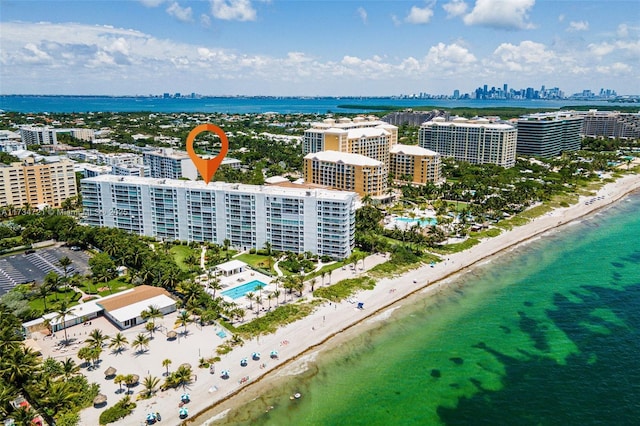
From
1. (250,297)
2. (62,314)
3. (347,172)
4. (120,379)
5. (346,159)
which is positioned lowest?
(120,379)

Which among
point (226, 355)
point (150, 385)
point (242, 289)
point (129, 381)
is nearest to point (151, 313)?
point (226, 355)

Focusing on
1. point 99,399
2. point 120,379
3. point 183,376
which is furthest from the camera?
point 183,376

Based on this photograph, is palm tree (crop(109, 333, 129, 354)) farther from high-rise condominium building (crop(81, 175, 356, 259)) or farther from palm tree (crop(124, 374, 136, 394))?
high-rise condominium building (crop(81, 175, 356, 259))

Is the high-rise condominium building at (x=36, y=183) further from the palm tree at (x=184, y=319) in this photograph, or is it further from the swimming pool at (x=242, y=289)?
the palm tree at (x=184, y=319)

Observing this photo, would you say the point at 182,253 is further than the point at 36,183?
No

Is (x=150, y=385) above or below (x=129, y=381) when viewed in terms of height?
above

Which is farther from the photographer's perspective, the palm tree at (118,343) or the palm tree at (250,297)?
the palm tree at (250,297)

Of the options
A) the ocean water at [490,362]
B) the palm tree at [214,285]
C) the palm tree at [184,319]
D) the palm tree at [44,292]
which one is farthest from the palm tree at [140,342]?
the palm tree at [44,292]

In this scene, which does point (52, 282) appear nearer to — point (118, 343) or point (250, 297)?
point (118, 343)
